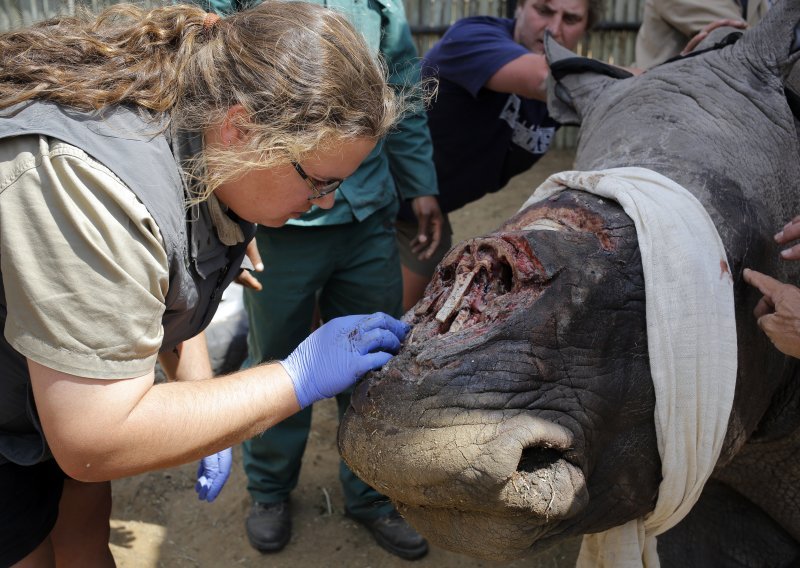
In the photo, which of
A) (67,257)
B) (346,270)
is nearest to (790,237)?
(67,257)

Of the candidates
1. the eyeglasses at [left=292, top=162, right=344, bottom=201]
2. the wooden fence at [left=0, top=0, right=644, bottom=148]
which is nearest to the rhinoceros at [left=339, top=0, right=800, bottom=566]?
the eyeglasses at [left=292, top=162, right=344, bottom=201]

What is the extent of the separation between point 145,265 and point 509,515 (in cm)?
100

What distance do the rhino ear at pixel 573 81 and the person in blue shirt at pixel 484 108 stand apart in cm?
90

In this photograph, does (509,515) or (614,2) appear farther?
(614,2)

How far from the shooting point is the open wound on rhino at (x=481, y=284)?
203cm

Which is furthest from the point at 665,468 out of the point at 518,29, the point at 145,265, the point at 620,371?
the point at 518,29

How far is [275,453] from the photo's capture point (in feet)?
13.8

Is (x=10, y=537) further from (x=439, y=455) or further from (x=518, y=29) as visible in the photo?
(x=518, y=29)

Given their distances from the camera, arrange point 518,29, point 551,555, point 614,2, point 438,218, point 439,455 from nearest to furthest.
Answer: point 439,455, point 551,555, point 438,218, point 518,29, point 614,2

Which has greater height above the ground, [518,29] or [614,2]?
[518,29]

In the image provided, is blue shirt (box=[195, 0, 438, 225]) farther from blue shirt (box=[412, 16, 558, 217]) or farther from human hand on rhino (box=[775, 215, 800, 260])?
human hand on rhino (box=[775, 215, 800, 260])

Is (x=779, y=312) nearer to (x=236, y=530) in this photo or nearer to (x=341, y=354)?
(x=341, y=354)

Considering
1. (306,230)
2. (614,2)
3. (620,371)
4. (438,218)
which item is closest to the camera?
(620,371)

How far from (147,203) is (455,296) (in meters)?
0.75
